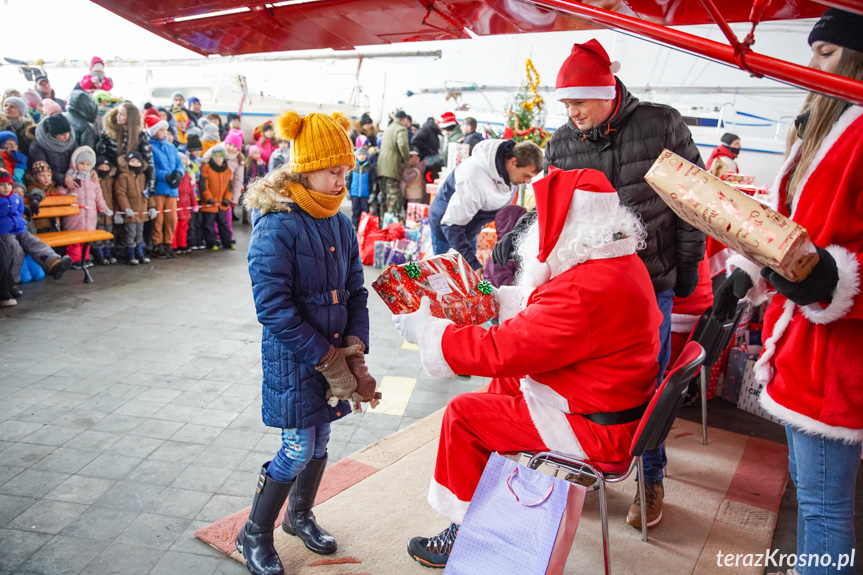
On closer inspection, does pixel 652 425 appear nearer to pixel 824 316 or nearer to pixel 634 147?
pixel 824 316

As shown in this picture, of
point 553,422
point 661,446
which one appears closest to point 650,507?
point 661,446

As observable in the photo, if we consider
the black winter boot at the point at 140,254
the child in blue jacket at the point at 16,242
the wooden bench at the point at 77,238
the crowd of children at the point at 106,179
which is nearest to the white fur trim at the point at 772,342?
the crowd of children at the point at 106,179

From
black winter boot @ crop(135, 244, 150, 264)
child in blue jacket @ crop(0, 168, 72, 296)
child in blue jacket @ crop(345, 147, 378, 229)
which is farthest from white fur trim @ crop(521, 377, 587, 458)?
child in blue jacket @ crop(345, 147, 378, 229)

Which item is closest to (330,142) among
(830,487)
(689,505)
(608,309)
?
(608,309)

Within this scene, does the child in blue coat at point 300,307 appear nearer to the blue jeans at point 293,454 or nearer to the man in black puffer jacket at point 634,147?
the blue jeans at point 293,454

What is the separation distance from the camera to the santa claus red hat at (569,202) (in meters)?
2.04

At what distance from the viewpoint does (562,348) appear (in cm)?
197

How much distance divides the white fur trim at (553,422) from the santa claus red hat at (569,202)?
549 mm

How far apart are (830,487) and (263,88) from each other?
18589 mm

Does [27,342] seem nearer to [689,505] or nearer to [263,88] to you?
[689,505]

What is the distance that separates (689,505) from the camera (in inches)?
122

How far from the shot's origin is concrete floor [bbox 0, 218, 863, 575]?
256 centimetres

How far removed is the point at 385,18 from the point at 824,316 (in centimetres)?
231

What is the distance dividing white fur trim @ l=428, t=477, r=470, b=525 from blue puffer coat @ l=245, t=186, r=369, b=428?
20.1 inches
